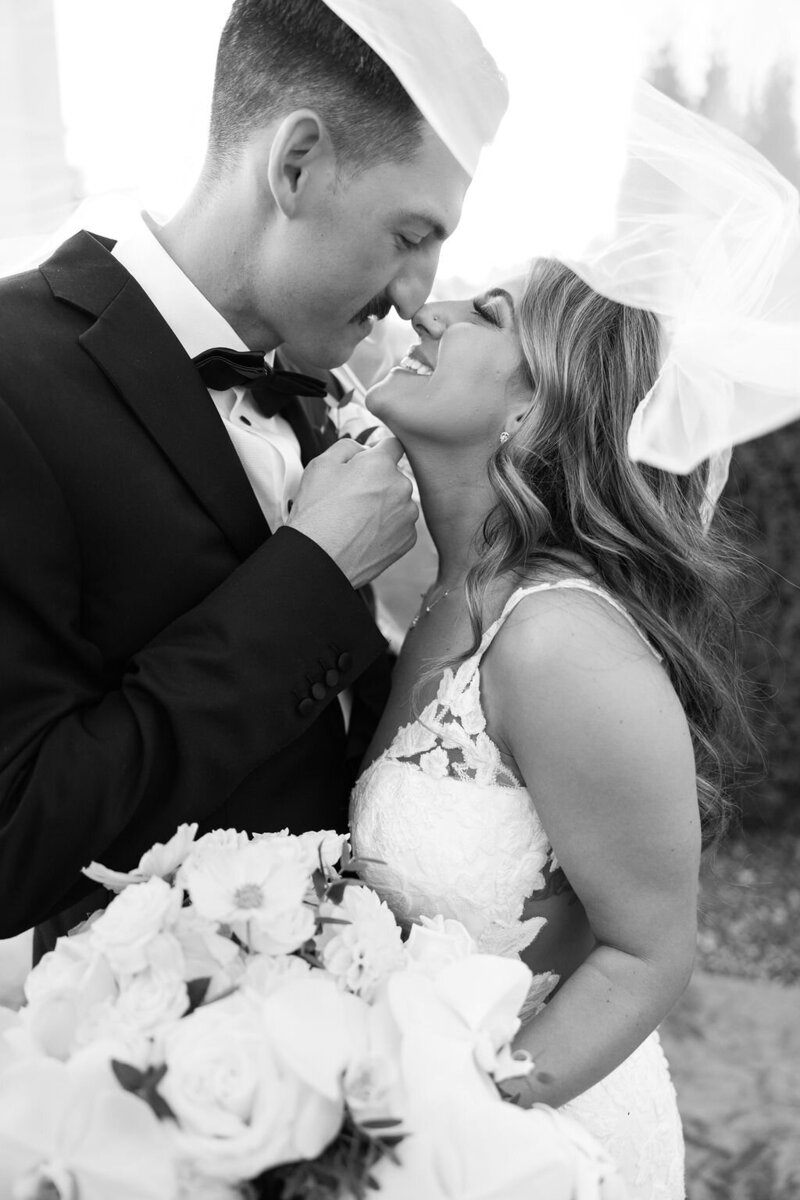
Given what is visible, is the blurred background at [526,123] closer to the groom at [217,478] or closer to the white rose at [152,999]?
the groom at [217,478]

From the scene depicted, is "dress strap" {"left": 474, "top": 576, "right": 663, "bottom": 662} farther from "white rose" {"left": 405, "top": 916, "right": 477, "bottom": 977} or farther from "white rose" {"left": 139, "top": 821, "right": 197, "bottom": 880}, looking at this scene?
"white rose" {"left": 139, "top": 821, "right": 197, "bottom": 880}

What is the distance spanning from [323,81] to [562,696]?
4.62ft

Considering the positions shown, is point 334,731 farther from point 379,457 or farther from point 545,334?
point 545,334

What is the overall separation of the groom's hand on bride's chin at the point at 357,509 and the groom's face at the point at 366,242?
0.32 m

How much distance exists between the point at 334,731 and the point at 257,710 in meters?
0.53

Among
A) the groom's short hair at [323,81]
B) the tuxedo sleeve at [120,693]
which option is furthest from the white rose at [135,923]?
the groom's short hair at [323,81]

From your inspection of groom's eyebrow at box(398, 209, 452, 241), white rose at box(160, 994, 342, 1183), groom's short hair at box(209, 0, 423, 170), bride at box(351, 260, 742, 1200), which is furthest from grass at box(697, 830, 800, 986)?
white rose at box(160, 994, 342, 1183)

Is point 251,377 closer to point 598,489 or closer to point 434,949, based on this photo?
point 598,489

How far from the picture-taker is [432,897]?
242 cm

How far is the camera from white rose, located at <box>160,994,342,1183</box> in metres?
1.34

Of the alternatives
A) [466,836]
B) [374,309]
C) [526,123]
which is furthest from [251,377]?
[466,836]

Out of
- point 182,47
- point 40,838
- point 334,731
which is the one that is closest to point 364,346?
point 182,47

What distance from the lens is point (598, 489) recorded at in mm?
2662

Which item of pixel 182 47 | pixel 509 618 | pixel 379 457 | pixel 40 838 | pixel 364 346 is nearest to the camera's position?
pixel 40 838
